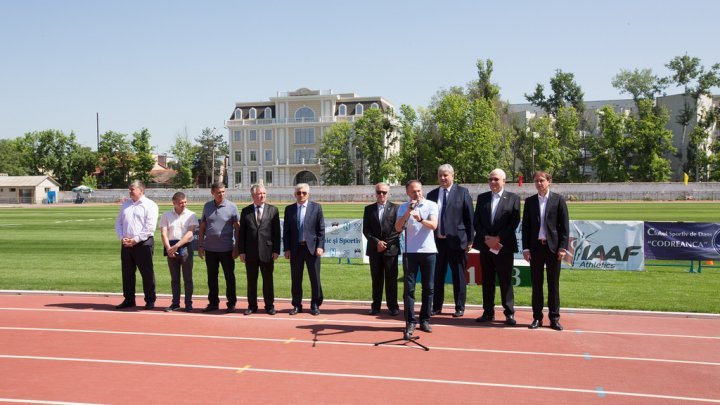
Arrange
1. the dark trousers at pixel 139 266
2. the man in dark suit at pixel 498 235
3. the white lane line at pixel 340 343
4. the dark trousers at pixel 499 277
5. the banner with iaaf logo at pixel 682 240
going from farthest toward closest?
the banner with iaaf logo at pixel 682 240 < the dark trousers at pixel 139 266 < the dark trousers at pixel 499 277 < the man in dark suit at pixel 498 235 < the white lane line at pixel 340 343

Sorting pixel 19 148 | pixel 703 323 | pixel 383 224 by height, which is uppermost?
pixel 19 148

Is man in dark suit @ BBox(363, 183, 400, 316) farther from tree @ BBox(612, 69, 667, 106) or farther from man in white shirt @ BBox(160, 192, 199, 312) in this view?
tree @ BBox(612, 69, 667, 106)

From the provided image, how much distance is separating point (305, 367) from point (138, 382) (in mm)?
1701

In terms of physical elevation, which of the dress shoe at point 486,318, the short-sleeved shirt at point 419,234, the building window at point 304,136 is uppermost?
the building window at point 304,136

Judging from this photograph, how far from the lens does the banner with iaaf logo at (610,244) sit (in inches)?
592

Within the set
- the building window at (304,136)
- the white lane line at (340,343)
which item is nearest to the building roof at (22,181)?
the building window at (304,136)

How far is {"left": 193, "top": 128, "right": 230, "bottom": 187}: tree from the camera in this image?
103 meters

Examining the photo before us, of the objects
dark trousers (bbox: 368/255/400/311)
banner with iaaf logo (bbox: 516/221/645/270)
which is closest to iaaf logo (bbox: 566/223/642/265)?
banner with iaaf logo (bbox: 516/221/645/270)

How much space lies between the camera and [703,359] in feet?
23.7

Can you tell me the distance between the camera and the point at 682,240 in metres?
15.4

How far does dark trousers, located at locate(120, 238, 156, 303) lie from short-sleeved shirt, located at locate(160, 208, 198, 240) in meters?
0.50

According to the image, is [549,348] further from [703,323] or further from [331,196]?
[331,196]

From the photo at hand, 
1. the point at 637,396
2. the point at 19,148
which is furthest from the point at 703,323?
the point at 19,148

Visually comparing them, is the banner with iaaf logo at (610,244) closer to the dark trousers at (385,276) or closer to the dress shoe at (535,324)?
the dress shoe at (535,324)
